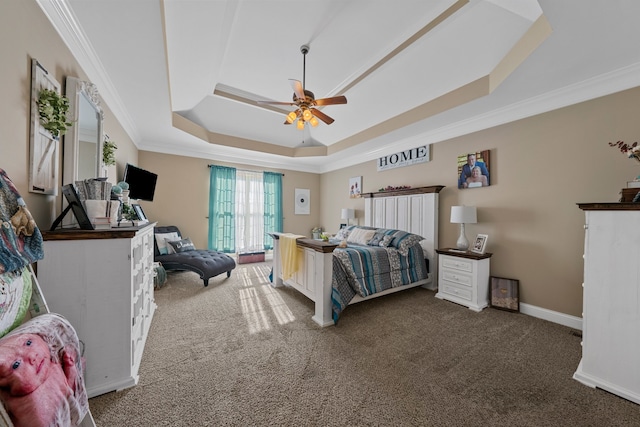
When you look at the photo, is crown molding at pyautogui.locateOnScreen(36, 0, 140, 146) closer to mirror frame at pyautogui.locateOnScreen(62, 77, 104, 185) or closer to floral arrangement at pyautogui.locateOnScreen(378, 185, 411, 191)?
mirror frame at pyautogui.locateOnScreen(62, 77, 104, 185)

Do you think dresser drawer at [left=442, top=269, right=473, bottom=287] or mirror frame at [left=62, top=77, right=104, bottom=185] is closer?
mirror frame at [left=62, top=77, right=104, bottom=185]

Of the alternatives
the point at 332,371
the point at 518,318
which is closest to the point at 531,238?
the point at 518,318

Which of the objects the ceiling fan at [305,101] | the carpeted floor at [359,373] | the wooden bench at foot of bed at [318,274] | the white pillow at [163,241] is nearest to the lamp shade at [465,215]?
the carpeted floor at [359,373]

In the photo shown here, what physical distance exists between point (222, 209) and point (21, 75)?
420 centimetres

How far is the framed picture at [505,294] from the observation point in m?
2.93

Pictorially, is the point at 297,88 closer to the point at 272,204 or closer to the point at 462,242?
the point at 462,242

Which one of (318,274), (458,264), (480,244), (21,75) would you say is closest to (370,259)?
(318,274)

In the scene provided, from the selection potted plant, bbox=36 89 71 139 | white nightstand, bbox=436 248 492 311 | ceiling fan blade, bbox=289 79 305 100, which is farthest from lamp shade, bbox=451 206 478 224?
potted plant, bbox=36 89 71 139

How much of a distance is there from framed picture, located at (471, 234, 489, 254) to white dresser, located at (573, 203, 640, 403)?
1387 millimetres

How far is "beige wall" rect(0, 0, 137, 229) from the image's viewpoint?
3.91 ft

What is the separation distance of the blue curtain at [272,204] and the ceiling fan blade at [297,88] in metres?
3.49

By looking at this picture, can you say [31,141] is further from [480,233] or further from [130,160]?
→ [480,233]

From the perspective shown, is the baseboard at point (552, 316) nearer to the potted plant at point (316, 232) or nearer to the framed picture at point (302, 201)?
the potted plant at point (316, 232)

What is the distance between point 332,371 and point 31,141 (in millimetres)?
2459
